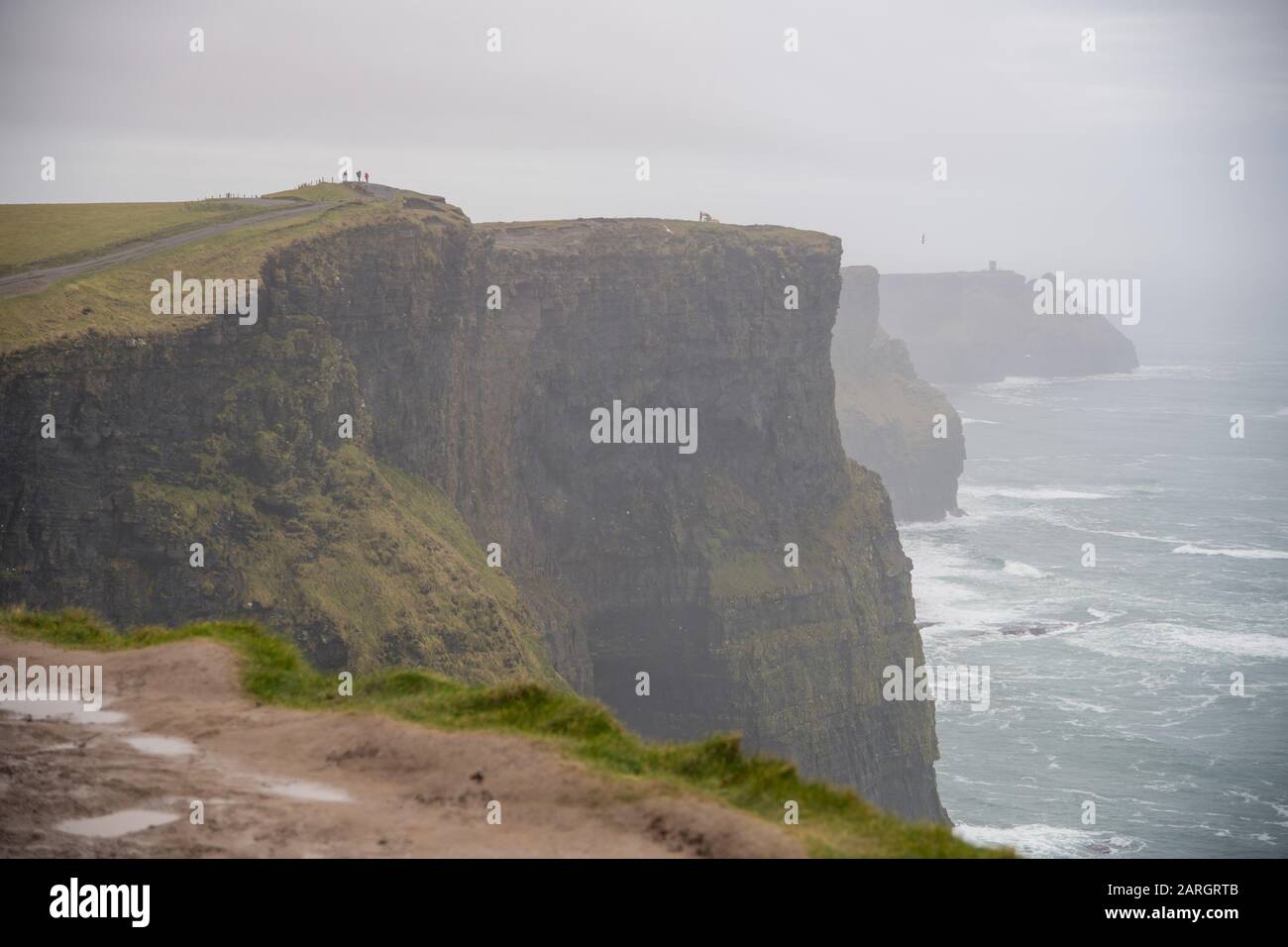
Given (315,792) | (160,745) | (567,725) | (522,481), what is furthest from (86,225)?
(315,792)

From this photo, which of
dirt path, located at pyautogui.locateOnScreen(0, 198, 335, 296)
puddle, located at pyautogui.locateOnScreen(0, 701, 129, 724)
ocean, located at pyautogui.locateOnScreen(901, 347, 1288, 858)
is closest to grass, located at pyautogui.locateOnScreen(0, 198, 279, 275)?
dirt path, located at pyautogui.locateOnScreen(0, 198, 335, 296)

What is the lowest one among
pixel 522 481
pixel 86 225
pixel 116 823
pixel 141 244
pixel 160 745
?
pixel 116 823

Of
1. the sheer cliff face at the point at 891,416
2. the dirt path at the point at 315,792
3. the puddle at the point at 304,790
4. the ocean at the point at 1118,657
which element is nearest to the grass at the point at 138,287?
the dirt path at the point at 315,792

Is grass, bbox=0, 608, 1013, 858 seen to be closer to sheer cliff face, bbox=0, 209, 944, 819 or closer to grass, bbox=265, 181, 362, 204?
sheer cliff face, bbox=0, 209, 944, 819

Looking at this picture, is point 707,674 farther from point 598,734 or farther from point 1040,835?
point 598,734

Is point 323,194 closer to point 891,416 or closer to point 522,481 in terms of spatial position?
point 522,481
